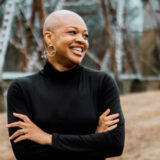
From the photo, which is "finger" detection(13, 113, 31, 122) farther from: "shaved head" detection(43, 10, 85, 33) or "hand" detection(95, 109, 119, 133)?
"shaved head" detection(43, 10, 85, 33)

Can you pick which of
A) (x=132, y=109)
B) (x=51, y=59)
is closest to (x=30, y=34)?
(x=132, y=109)

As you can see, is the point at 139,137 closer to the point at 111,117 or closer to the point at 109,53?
the point at 111,117

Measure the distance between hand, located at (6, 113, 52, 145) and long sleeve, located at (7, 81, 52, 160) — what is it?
0.03 metres

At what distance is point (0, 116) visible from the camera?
18.8 feet

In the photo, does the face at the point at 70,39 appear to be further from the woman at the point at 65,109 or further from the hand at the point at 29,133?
the hand at the point at 29,133

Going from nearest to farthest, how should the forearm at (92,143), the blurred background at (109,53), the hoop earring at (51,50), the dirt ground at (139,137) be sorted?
1. the forearm at (92,143)
2. the hoop earring at (51,50)
3. the dirt ground at (139,137)
4. the blurred background at (109,53)

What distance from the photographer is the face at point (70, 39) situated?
1.67m

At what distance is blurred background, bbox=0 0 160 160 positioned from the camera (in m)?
4.64

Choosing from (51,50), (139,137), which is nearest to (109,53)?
(139,137)

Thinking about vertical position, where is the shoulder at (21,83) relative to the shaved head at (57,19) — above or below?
below

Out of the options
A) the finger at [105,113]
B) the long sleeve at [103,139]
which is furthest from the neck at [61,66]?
the finger at [105,113]

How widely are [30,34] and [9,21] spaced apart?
107 centimetres

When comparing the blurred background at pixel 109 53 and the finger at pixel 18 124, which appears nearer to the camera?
the finger at pixel 18 124

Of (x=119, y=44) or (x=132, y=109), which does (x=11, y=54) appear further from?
(x=132, y=109)
